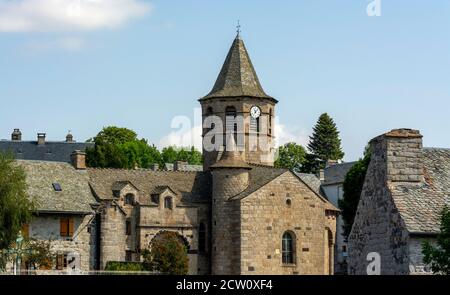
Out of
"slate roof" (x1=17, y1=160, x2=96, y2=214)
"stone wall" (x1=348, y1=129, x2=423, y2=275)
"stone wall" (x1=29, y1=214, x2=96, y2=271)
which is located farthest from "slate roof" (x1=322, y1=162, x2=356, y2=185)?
"stone wall" (x1=348, y1=129, x2=423, y2=275)

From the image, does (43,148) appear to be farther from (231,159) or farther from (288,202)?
(288,202)

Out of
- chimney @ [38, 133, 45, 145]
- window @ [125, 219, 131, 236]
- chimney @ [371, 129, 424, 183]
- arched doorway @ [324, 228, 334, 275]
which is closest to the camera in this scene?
chimney @ [371, 129, 424, 183]

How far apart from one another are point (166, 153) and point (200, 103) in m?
58.4

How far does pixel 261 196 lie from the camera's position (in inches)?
2940

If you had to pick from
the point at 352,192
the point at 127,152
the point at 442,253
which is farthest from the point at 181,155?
the point at 442,253

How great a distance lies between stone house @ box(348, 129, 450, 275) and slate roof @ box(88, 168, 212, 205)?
42296mm

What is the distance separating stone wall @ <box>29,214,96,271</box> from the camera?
6944 cm

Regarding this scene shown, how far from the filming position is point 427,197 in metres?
33.2

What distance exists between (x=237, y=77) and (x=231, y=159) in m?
9.83

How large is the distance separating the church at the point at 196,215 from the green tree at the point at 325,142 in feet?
178

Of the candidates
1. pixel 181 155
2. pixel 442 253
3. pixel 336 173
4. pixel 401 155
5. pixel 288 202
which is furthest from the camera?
pixel 181 155

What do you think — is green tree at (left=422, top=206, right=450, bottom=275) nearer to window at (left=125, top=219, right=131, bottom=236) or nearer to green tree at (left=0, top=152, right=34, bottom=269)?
green tree at (left=0, top=152, right=34, bottom=269)

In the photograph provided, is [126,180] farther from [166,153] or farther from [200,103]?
[166,153]
